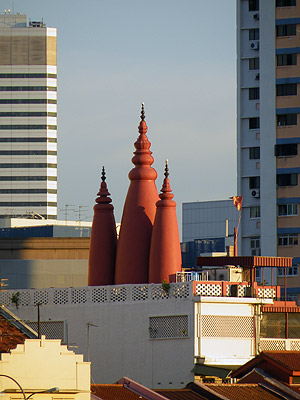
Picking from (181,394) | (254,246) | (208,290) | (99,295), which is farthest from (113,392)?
(254,246)

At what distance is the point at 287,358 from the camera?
5369 centimetres

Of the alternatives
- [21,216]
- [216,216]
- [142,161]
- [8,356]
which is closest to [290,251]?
[142,161]

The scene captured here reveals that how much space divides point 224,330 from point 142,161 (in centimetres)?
986

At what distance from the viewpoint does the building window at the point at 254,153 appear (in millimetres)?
100125

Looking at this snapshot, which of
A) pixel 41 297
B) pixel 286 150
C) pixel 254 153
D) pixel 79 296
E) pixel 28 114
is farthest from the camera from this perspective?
pixel 28 114

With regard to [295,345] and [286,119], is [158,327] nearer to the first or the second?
[295,345]

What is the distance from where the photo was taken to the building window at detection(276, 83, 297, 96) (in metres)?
96.4

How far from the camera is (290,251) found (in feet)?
313

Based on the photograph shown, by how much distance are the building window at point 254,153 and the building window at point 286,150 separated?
11.0 feet

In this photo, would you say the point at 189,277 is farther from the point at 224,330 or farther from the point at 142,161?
the point at 142,161

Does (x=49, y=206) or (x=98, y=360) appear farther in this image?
(x=49, y=206)

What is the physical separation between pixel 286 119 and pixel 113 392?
5315 centimetres

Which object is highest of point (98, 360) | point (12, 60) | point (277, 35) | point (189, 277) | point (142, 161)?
point (12, 60)

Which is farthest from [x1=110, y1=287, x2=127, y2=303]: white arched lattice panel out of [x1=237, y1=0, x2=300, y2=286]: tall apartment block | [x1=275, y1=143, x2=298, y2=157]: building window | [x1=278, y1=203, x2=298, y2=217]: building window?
[x1=275, y1=143, x2=298, y2=157]: building window
